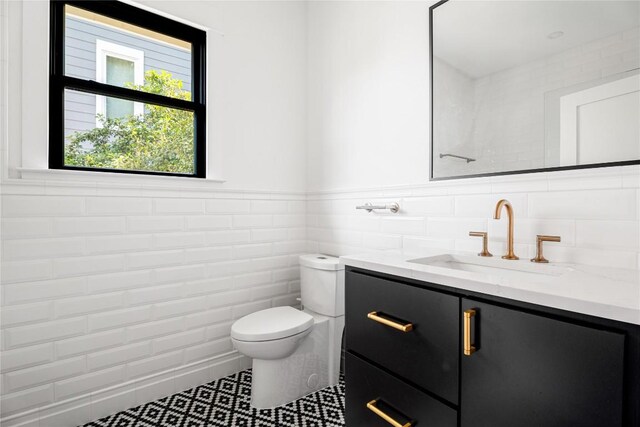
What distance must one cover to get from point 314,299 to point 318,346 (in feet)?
0.90

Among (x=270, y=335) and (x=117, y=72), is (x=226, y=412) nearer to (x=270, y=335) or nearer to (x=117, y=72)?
(x=270, y=335)

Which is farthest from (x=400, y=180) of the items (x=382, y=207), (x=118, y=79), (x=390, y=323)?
(x=118, y=79)

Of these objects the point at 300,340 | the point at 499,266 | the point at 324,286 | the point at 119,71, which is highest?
the point at 119,71

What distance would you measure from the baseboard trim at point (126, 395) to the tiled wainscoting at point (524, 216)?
1159mm

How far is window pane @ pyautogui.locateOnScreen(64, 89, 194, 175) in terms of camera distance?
1.77m

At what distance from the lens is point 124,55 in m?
1.92

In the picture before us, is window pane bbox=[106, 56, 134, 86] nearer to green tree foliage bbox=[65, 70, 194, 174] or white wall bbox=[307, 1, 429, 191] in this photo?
green tree foliage bbox=[65, 70, 194, 174]

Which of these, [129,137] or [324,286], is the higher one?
[129,137]

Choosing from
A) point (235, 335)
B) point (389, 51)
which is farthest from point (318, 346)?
point (389, 51)

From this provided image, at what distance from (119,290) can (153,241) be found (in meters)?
0.31

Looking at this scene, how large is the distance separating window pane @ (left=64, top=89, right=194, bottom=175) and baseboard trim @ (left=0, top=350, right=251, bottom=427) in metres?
1.21

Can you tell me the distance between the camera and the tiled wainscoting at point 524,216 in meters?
1.14

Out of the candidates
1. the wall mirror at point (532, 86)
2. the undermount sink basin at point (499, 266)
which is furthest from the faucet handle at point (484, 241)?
the wall mirror at point (532, 86)

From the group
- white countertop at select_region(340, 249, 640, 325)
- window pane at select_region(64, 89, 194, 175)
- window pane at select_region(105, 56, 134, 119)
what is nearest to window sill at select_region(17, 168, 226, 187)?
window pane at select_region(64, 89, 194, 175)
